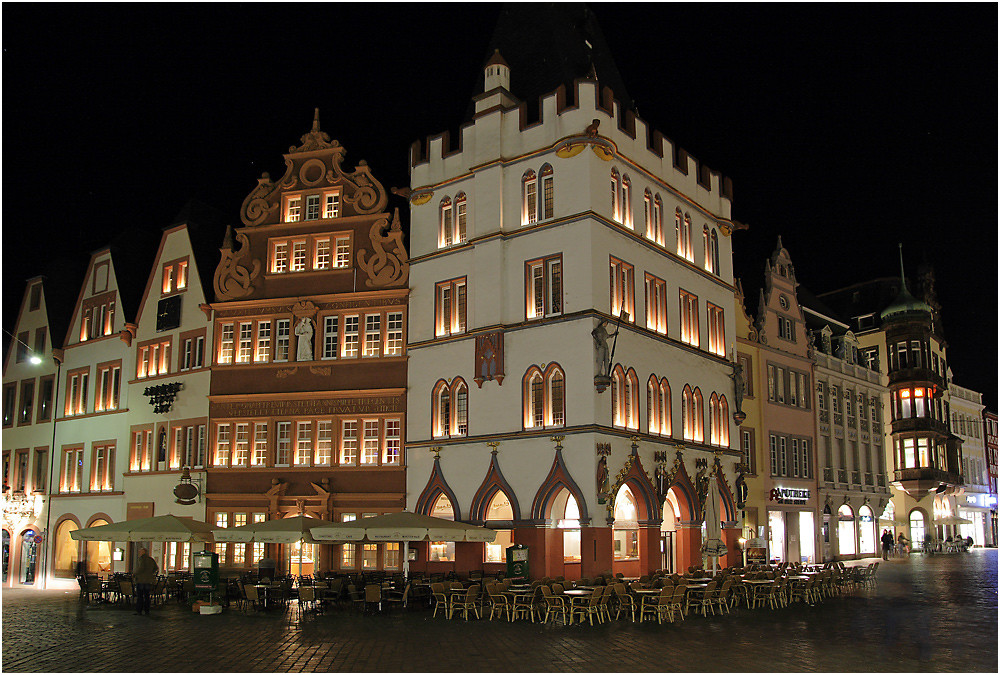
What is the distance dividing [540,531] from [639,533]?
14.5ft

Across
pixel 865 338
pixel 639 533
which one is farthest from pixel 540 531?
pixel 865 338

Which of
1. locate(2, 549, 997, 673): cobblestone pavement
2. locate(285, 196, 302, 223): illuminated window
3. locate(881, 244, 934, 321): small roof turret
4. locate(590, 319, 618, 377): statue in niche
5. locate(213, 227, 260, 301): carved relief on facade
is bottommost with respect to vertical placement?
locate(2, 549, 997, 673): cobblestone pavement

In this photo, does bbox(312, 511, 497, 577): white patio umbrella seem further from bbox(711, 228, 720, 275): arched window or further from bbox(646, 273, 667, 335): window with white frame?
bbox(711, 228, 720, 275): arched window

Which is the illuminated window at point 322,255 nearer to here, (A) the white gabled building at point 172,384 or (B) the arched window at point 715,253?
(A) the white gabled building at point 172,384

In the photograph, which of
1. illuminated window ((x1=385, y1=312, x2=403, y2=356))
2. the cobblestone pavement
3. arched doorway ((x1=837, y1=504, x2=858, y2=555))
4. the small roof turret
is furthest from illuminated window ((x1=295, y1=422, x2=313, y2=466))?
the small roof turret

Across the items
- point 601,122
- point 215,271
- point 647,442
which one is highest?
point 601,122

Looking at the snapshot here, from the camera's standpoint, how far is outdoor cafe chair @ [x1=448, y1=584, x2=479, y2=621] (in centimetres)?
2598

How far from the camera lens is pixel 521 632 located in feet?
76.4

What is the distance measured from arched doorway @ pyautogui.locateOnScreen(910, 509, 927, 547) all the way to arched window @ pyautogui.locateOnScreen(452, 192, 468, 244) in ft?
173

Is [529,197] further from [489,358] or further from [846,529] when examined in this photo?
[846,529]

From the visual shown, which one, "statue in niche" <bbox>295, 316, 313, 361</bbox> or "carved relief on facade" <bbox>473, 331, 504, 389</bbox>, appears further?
"statue in niche" <bbox>295, 316, 313, 361</bbox>

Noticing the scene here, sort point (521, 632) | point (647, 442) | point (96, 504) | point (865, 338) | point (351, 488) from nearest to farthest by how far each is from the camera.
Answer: point (521, 632), point (647, 442), point (351, 488), point (96, 504), point (865, 338)

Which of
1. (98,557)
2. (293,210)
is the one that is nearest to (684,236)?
(293,210)

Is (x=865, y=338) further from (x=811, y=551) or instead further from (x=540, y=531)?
(x=540, y=531)
